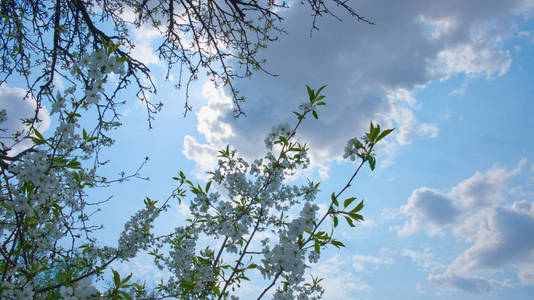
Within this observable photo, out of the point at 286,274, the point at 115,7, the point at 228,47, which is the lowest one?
the point at 286,274

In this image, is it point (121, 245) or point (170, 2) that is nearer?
point (121, 245)

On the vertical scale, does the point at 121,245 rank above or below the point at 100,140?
below

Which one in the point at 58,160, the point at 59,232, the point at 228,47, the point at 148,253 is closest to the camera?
the point at 58,160

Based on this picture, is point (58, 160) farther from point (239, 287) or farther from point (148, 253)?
point (148, 253)

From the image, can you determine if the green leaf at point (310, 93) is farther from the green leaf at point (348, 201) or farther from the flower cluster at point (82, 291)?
the flower cluster at point (82, 291)

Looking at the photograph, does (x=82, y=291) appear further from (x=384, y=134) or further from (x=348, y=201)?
(x=384, y=134)

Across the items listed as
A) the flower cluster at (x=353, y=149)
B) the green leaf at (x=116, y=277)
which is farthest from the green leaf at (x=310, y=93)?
the green leaf at (x=116, y=277)

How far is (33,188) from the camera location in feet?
7.41

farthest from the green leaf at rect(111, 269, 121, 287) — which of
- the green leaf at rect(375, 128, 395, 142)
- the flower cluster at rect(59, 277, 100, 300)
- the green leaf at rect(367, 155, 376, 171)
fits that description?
the green leaf at rect(375, 128, 395, 142)

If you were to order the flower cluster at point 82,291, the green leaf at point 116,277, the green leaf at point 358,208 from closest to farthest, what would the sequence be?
1. the flower cluster at point 82,291
2. the green leaf at point 116,277
3. the green leaf at point 358,208

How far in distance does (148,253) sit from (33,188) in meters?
2.22

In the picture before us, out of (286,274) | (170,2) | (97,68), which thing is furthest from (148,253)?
(170,2)

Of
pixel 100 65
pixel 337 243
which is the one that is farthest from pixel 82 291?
pixel 337 243

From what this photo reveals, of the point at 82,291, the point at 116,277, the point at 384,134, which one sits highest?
the point at 384,134
